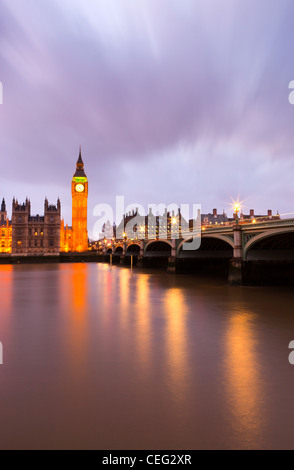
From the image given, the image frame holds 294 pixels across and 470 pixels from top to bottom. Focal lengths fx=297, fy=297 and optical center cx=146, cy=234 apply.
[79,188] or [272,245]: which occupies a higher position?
[79,188]

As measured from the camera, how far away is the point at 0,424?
650 centimetres

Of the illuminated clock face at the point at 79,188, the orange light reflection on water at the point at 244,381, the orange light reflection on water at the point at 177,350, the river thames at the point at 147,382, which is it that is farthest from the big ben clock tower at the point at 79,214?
the orange light reflection on water at the point at 244,381

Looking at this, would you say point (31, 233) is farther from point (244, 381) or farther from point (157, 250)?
point (244, 381)

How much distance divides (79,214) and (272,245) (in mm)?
144481

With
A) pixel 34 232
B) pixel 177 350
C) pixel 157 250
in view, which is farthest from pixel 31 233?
pixel 177 350

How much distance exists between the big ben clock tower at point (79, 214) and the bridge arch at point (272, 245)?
13505cm

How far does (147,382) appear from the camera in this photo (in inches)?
345

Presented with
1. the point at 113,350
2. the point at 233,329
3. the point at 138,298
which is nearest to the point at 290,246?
the point at 138,298

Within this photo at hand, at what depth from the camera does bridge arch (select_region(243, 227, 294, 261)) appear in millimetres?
29734

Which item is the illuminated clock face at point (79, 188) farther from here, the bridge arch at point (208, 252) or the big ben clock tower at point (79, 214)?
the bridge arch at point (208, 252)

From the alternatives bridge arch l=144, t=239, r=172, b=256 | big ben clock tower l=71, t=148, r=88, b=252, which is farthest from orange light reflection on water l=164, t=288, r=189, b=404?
big ben clock tower l=71, t=148, r=88, b=252

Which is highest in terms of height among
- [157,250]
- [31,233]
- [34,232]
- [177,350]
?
[34,232]

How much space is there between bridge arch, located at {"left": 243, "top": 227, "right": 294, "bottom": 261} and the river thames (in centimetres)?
1276

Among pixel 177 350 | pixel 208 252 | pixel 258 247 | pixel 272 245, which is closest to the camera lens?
pixel 177 350
